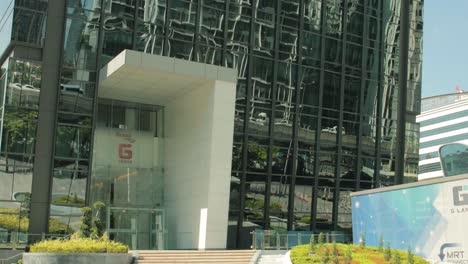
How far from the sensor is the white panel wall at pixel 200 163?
3269 cm

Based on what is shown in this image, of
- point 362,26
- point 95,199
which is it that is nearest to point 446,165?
point 362,26

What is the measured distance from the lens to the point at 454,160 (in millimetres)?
36219

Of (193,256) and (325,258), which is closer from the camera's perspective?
(325,258)

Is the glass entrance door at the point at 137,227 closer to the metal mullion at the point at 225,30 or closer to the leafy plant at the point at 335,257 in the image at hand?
the metal mullion at the point at 225,30

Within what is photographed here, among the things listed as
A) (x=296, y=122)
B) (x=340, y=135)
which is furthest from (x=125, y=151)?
(x=340, y=135)

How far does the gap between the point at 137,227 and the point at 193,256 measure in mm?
8714

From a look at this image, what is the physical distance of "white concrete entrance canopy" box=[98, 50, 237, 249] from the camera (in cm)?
3247

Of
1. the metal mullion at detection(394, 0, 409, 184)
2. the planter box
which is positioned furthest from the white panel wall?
the metal mullion at detection(394, 0, 409, 184)

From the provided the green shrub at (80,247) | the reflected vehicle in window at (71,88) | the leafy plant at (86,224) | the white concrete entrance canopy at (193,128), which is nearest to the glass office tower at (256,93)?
the reflected vehicle in window at (71,88)

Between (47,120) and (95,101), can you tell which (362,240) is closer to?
(95,101)

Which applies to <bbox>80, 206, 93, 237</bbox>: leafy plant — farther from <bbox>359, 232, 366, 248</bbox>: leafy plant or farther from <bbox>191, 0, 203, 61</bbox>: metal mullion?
<bbox>191, 0, 203, 61</bbox>: metal mullion

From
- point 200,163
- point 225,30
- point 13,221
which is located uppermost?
point 225,30

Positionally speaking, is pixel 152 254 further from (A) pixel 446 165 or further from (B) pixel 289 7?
(B) pixel 289 7

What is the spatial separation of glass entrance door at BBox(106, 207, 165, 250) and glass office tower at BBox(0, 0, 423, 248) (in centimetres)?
188
